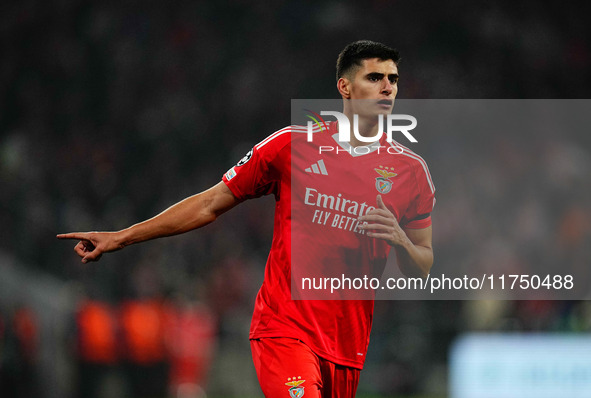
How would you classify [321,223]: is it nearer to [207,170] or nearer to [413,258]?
[413,258]

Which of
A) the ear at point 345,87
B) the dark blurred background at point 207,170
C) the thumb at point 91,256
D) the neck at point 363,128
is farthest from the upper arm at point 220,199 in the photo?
the dark blurred background at point 207,170

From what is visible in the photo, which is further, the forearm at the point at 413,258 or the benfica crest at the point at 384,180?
the benfica crest at the point at 384,180

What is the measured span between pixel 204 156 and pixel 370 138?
1132 cm

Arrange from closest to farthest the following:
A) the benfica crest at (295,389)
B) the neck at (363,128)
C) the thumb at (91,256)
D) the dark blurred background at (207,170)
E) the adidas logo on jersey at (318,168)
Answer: the benfica crest at (295,389) < the thumb at (91,256) < the adidas logo on jersey at (318,168) < the neck at (363,128) < the dark blurred background at (207,170)

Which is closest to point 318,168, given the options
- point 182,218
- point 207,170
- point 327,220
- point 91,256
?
point 327,220

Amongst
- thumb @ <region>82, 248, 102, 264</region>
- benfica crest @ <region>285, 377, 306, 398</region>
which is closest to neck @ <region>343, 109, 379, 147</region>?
benfica crest @ <region>285, 377, 306, 398</region>

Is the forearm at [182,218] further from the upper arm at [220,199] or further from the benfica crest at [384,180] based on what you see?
the benfica crest at [384,180]

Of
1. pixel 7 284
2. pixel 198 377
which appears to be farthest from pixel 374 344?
pixel 7 284

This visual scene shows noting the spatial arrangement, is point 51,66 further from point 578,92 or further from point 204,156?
point 578,92

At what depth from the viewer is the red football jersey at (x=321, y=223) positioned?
174 inches

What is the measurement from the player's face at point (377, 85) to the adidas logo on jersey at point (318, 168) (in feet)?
1.32

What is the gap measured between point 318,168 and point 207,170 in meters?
11.0

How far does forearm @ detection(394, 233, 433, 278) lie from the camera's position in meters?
4.41

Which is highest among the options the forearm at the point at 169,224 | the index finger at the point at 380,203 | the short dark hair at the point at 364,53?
the short dark hair at the point at 364,53
